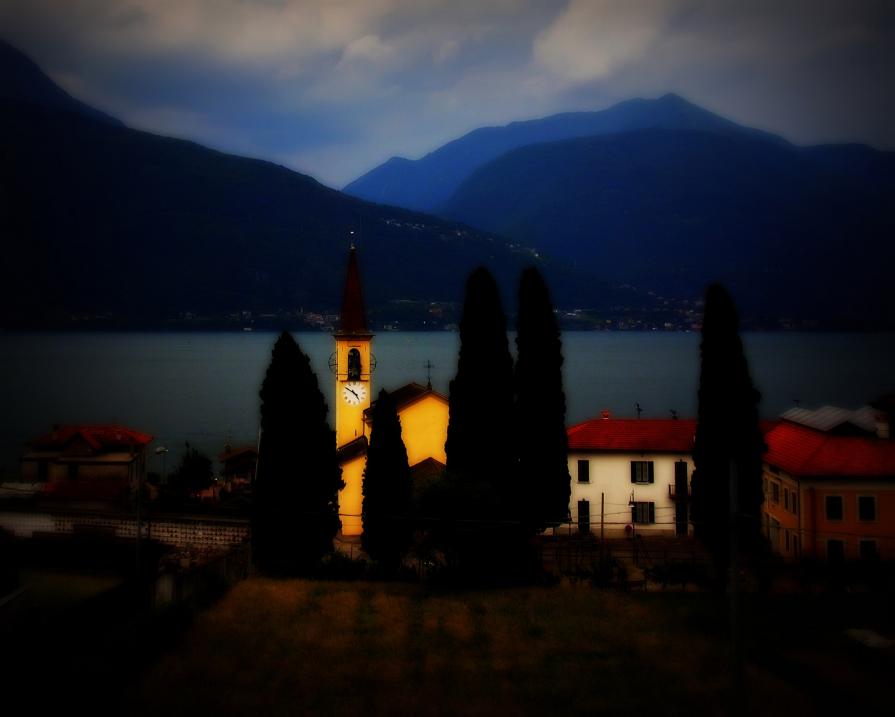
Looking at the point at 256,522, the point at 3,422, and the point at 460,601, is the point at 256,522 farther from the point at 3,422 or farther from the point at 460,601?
the point at 3,422

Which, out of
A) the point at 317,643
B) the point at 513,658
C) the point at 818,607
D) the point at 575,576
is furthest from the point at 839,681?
the point at 317,643

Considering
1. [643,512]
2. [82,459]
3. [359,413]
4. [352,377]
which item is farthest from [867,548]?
[82,459]

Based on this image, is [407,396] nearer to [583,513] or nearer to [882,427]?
[583,513]

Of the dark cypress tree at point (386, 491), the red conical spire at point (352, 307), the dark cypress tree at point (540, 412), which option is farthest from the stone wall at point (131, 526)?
the red conical spire at point (352, 307)

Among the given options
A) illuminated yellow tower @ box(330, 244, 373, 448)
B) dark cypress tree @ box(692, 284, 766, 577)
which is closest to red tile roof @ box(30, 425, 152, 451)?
illuminated yellow tower @ box(330, 244, 373, 448)

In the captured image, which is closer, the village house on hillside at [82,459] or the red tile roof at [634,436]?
the red tile roof at [634,436]

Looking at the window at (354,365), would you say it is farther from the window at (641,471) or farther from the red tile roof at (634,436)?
the window at (641,471)

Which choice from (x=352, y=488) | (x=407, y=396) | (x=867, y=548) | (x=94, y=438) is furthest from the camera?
(x=94, y=438)
